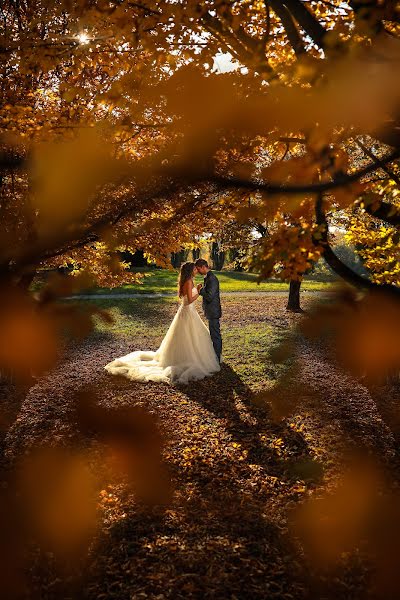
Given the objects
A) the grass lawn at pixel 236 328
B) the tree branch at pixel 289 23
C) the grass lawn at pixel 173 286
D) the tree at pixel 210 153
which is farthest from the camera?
the grass lawn at pixel 173 286

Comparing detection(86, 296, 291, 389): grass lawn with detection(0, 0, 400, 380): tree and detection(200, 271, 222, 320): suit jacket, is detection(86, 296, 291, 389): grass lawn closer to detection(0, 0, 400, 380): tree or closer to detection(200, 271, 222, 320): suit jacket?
detection(200, 271, 222, 320): suit jacket

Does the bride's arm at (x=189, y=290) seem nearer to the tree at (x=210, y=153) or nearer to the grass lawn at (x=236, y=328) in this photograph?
the grass lawn at (x=236, y=328)

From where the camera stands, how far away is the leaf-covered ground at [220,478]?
11.8 ft

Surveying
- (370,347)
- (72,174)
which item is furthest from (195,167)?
(370,347)

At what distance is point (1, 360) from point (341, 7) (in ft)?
20.2

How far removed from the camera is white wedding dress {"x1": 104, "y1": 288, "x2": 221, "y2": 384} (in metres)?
9.48

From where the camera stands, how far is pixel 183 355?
31.9 ft

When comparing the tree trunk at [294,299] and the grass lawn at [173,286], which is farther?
the grass lawn at [173,286]

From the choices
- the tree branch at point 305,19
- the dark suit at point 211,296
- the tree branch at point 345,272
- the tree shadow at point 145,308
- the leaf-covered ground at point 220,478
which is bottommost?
the leaf-covered ground at point 220,478

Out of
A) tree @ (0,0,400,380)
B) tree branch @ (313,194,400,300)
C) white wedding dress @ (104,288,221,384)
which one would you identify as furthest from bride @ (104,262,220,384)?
tree branch @ (313,194,400,300)

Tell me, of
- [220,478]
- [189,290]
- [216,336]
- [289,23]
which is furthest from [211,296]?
[289,23]

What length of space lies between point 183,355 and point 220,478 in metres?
4.46

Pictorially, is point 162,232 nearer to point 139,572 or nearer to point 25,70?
point 25,70

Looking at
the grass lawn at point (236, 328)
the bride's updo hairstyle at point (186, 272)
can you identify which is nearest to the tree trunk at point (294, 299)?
the grass lawn at point (236, 328)
